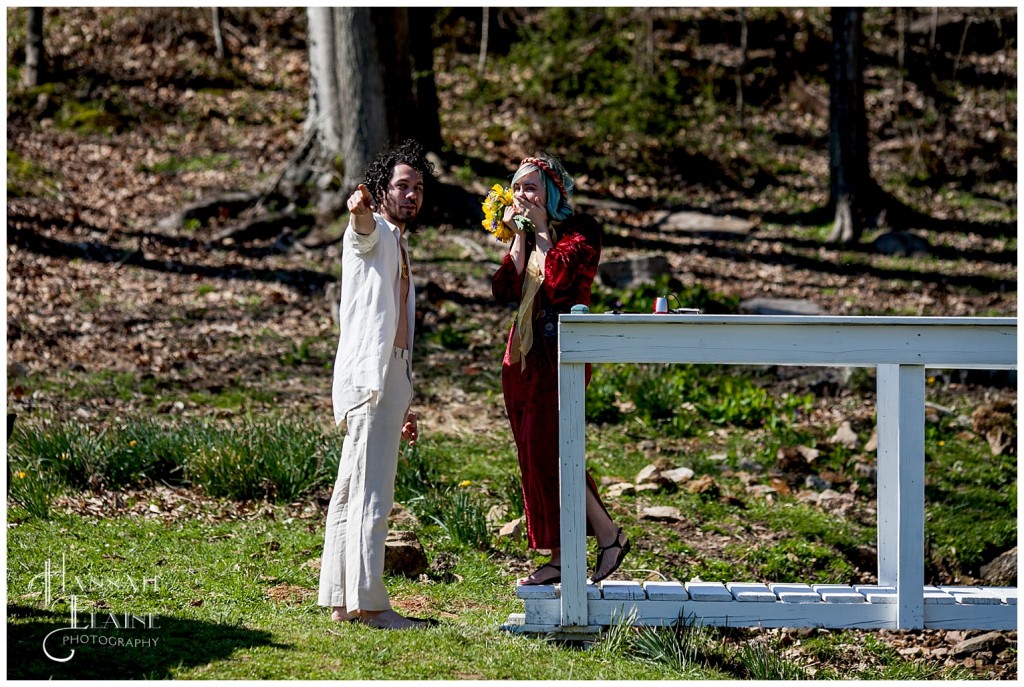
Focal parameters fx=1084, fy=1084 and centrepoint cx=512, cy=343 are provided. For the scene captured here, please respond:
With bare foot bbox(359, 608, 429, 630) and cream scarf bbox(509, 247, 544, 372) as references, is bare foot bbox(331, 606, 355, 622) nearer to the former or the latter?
bare foot bbox(359, 608, 429, 630)

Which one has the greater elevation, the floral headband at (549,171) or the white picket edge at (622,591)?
the floral headband at (549,171)

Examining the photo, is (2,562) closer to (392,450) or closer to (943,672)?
(392,450)

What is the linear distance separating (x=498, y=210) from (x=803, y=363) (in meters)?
1.62

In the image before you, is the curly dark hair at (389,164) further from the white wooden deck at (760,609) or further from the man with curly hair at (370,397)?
the white wooden deck at (760,609)

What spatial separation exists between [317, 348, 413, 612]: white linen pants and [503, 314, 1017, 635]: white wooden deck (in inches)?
27.0

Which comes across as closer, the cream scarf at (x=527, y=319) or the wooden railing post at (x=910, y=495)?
the wooden railing post at (x=910, y=495)

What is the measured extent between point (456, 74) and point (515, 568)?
45.1ft

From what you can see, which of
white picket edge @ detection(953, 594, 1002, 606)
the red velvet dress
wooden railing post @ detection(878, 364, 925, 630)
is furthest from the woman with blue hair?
white picket edge @ detection(953, 594, 1002, 606)

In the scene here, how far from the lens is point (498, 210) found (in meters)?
5.25

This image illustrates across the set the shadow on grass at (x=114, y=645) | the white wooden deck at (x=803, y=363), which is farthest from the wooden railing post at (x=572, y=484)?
the shadow on grass at (x=114, y=645)

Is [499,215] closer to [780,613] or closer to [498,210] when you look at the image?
[498,210]

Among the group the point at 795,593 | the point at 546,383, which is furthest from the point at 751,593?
the point at 546,383

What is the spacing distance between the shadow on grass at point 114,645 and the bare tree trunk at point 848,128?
35.5ft

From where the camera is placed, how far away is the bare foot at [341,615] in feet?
15.8
